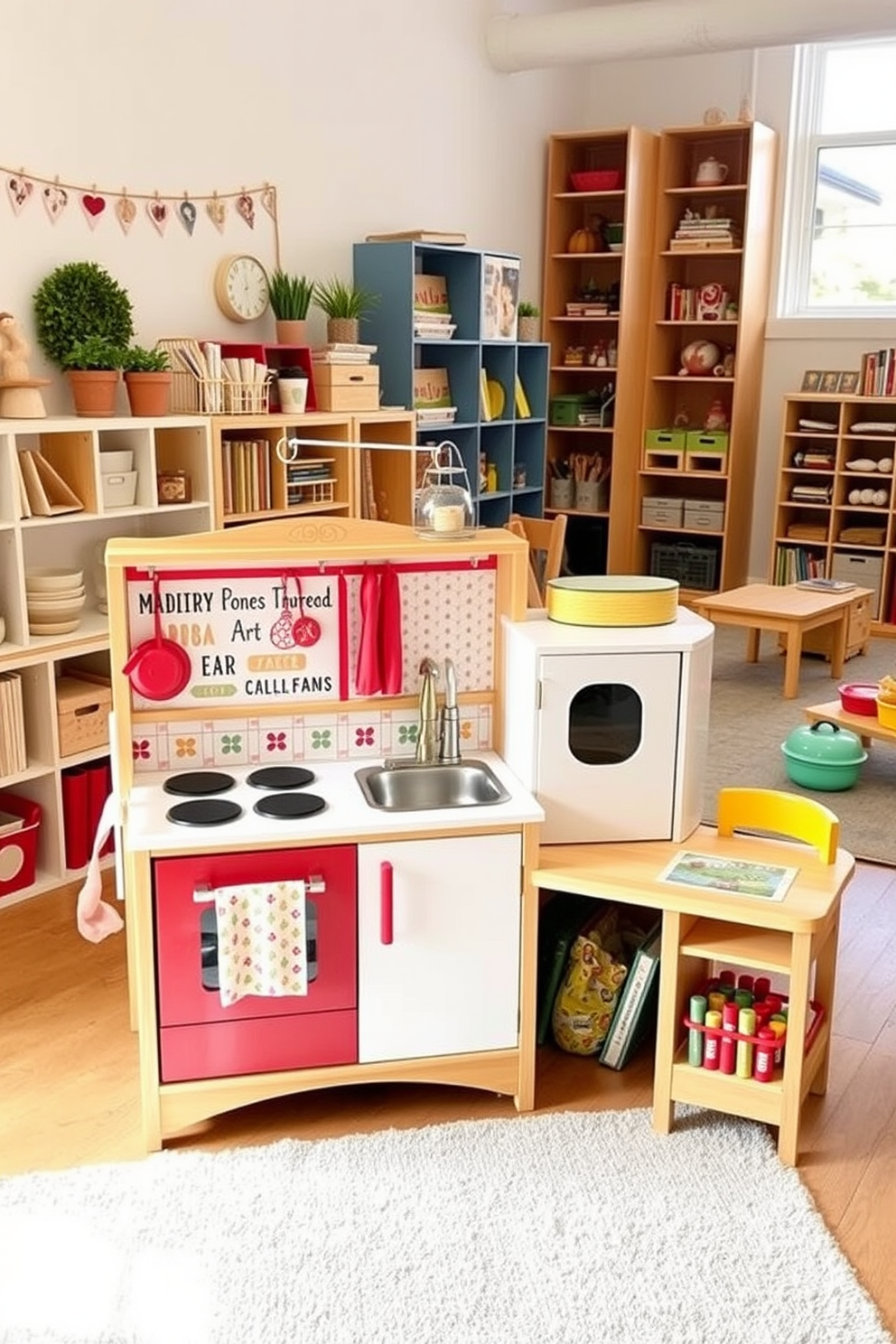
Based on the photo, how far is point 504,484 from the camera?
21.2 feet

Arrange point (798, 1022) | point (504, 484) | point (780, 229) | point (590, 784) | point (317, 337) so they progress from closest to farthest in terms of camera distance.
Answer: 1. point (798, 1022)
2. point (590, 784)
3. point (317, 337)
4. point (504, 484)
5. point (780, 229)

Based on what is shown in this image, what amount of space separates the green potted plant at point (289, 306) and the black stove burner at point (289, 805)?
2.88 m

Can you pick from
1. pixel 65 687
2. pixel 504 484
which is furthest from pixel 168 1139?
pixel 504 484

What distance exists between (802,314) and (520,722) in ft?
17.9

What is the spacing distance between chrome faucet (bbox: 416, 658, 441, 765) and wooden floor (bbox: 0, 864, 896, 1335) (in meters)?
0.69

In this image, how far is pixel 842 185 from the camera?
23.3 ft

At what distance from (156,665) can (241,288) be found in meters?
2.70

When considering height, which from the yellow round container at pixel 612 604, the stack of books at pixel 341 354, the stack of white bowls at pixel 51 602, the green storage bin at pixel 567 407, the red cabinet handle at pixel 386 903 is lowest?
the red cabinet handle at pixel 386 903

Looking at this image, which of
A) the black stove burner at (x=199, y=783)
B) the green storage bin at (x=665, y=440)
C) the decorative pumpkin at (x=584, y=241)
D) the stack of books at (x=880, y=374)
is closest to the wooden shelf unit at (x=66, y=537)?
the black stove burner at (x=199, y=783)

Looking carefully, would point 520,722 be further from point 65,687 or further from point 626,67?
point 626,67

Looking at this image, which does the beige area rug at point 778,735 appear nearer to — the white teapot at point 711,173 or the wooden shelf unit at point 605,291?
the wooden shelf unit at point 605,291

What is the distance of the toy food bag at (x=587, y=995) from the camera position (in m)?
2.73

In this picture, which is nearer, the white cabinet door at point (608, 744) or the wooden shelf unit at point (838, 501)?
the white cabinet door at point (608, 744)

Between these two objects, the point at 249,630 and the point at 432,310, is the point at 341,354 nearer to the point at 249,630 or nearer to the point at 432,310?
the point at 432,310
